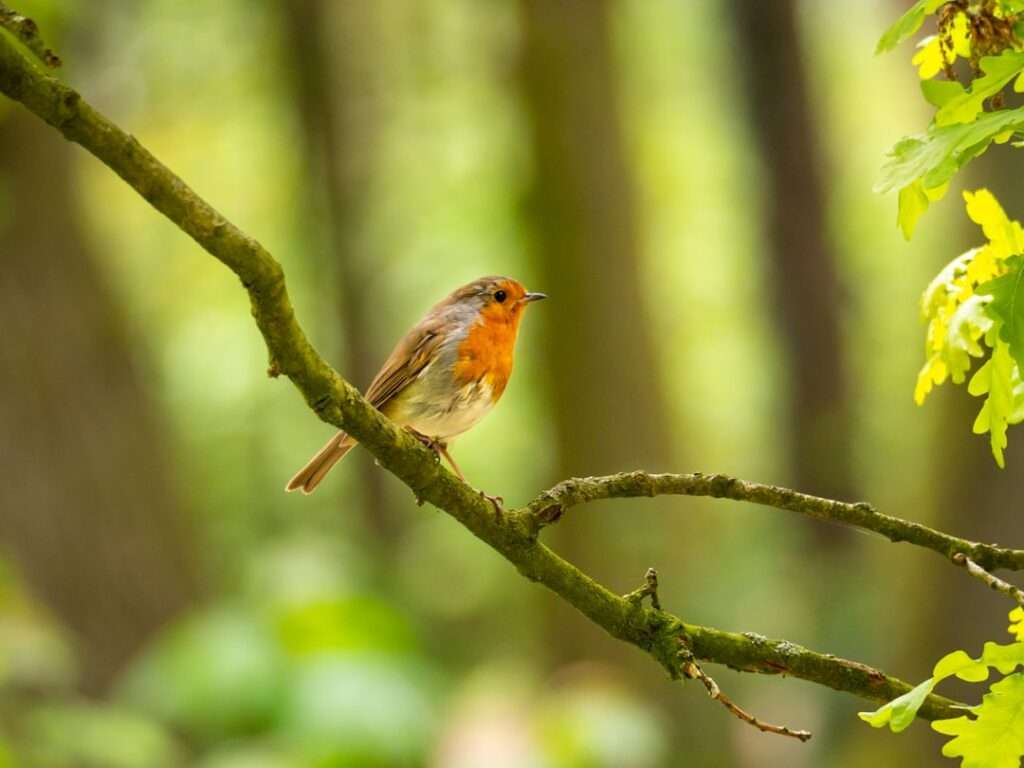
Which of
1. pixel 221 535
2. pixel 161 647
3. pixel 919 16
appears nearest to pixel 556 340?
pixel 161 647

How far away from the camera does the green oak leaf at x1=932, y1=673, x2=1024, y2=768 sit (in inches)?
60.4

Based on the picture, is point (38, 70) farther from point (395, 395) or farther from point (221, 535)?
point (221, 535)

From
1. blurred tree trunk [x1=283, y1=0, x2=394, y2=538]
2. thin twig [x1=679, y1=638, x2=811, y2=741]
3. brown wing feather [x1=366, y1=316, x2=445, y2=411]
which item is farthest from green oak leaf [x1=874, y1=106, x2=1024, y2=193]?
blurred tree trunk [x1=283, y1=0, x2=394, y2=538]

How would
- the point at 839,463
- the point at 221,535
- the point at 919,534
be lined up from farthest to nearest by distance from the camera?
the point at 221,535, the point at 839,463, the point at 919,534

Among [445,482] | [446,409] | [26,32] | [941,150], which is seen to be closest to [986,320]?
[941,150]

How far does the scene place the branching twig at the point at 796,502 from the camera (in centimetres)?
191

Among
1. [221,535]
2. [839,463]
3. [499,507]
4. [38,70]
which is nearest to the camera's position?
[38,70]

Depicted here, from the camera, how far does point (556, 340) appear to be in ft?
24.8

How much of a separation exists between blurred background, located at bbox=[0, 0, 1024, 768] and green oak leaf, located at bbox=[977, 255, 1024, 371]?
76 centimetres

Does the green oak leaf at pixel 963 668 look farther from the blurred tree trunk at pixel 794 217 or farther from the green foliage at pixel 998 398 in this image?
the blurred tree trunk at pixel 794 217

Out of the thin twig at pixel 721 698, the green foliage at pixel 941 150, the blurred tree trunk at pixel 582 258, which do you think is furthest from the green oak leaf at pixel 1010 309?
the blurred tree trunk at pixel 582 258

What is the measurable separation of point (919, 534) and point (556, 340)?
222 inches

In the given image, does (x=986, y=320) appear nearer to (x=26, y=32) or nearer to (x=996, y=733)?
(x=996, y=733)

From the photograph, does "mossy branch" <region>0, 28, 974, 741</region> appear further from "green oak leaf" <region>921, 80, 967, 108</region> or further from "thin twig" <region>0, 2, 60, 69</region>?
"green oak leaf" <region>921, 80, 967, 108</region>
